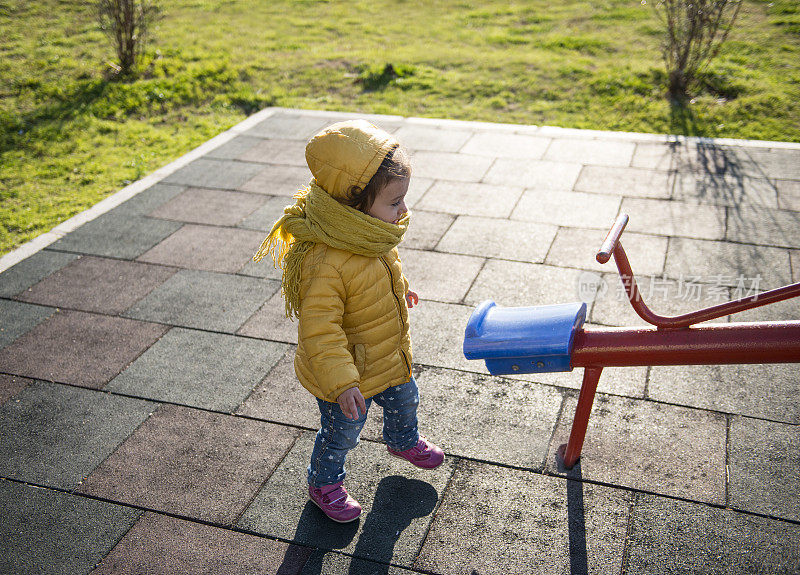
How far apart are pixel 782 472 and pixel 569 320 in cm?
110

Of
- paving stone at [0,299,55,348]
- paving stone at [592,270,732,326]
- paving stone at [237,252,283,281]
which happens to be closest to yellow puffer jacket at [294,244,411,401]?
paving stone at [592,270,732,326]

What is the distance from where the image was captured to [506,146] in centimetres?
620

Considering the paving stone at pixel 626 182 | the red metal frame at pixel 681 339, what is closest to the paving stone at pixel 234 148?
the paving stone at pixel 626 182

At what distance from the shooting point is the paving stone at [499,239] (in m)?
4.53

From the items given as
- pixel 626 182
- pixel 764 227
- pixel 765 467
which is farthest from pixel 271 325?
pixel 764 227

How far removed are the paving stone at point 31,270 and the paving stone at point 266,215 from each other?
1.18m

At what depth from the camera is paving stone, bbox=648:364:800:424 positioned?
3.15 m

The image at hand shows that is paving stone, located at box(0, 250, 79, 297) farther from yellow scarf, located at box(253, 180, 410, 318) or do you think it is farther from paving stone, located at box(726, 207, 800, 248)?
paving stone, located at box(726, 207, 800, 248)

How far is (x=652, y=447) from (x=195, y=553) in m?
1.84

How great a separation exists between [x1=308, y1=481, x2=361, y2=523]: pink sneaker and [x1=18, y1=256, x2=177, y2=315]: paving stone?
6.88 ft

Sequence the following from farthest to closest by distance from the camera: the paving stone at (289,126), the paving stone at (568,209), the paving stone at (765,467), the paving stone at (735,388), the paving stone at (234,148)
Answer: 1. the paving stone at (289,126)
2. the paving stone at (234,148)
3. the paving stone at (568,209)
4. the paving stone at (735,388)
5. the paving stone at (765,467)

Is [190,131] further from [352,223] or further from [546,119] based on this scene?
[352,223]

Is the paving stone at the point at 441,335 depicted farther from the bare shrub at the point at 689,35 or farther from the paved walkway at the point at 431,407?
the bare shrub at the point at 689,35

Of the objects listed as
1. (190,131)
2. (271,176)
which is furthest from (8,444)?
(190,131)
